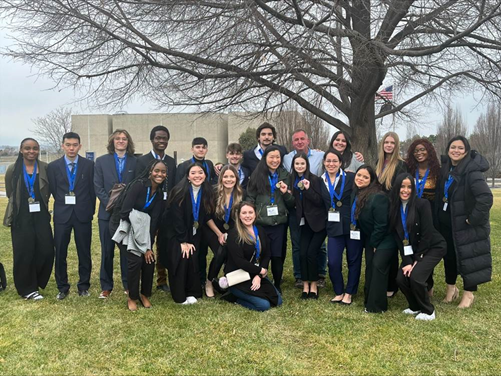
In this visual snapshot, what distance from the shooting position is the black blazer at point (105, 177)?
518 cm

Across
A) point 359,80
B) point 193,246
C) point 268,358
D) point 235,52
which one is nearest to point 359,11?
point 359,80

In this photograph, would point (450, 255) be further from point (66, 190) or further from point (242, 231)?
point (66, 190)

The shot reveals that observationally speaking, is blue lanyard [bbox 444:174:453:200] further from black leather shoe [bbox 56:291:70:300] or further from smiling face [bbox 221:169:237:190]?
black leather shoe [bbox 56:291:70:300]

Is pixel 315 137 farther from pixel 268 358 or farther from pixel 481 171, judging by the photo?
pixel 268 358

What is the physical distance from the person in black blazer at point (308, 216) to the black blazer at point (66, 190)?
2.72 meters

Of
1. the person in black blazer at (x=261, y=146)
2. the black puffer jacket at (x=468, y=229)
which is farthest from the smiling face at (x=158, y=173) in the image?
the black puffer jacket at (x=468, y=229)

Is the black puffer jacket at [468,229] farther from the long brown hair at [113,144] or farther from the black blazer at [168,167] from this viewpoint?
the long brown hair at [113,144]

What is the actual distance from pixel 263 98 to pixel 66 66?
367cm

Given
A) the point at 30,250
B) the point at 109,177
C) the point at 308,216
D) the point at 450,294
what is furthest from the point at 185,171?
the point at 450,294

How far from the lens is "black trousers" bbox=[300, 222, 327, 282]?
5.20 meters

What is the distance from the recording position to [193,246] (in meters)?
5.19

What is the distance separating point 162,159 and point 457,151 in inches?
150

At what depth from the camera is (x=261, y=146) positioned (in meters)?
5.88

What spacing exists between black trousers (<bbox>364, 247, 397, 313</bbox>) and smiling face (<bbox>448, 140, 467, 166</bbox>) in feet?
4.41
